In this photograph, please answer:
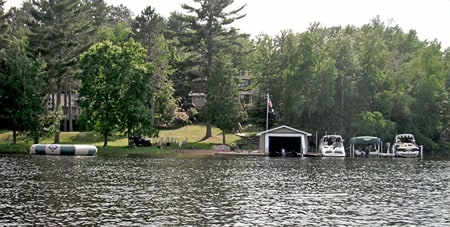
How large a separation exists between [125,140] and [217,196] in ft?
181

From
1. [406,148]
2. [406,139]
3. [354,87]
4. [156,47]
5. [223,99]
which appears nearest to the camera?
[406,148]

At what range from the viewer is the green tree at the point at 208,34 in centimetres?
8925

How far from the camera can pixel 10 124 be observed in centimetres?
7606

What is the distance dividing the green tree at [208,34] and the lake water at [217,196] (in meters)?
41.2

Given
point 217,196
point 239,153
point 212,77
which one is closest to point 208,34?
point 212,77

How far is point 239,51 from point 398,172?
147ft

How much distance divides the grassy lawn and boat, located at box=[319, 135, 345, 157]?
1350 cm

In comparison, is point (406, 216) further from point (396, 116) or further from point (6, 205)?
point (396, 116)

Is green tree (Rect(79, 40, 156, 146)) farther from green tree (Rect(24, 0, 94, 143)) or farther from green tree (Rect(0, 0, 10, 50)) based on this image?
green tree (Rect(0, 0, 10, 50))

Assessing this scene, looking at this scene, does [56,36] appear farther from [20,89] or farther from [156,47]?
[156,47]

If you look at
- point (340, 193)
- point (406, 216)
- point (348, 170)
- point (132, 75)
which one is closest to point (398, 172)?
point (348, 170)

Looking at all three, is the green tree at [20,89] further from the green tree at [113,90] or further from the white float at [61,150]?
the white float at [61,150]

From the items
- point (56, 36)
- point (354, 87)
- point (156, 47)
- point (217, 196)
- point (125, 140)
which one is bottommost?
point (217, 196)

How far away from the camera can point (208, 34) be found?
89312 millimetres
